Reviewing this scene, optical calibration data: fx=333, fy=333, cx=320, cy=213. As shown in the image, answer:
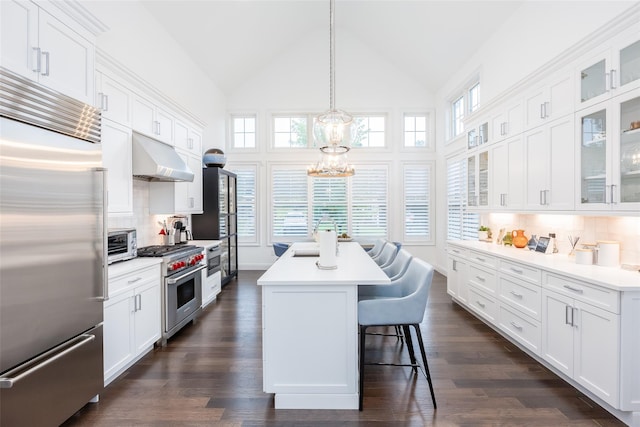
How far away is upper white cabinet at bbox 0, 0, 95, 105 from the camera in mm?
1820

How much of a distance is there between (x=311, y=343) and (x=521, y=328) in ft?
6.97

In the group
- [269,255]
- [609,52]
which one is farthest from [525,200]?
[269,255]

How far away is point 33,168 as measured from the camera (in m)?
1.79

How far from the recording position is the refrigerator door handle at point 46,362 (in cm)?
162

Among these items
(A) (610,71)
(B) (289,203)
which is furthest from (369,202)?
(A) (610,71)

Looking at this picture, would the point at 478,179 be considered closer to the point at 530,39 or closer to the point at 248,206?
the point at 530,39

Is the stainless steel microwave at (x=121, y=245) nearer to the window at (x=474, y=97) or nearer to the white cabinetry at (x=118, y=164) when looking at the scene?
the white cabinetry at (x=118, y=164)

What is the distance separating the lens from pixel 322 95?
23.8 ft

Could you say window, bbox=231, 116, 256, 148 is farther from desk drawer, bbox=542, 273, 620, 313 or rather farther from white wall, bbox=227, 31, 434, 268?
desk drawer, bbox=542, 273, 620, 313

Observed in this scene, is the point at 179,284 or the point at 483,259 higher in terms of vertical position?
the point at 483,259

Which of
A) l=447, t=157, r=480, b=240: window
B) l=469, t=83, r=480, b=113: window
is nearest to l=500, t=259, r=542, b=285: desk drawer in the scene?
l=447, t=157, r=480, b=240: window

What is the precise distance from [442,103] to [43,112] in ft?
21.8

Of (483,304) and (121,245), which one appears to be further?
(483,304)

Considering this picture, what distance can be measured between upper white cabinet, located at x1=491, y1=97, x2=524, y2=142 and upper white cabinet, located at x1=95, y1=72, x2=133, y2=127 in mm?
4112
